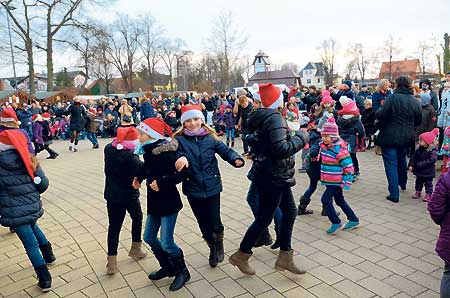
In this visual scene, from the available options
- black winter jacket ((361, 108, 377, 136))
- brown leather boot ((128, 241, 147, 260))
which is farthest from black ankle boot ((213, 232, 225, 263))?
black winter jacket ((361, 108, 377, 136))

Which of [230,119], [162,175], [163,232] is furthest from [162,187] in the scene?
[230,119]

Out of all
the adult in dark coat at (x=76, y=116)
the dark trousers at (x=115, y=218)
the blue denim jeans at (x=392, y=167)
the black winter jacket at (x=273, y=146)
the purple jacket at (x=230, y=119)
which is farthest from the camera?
the adult in dark coat at (x=76, y=116)

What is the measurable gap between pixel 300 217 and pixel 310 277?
175 cm

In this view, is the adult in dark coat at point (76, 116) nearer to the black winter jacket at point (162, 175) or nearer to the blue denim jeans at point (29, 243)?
the blue denim jeans at point (29, 243)

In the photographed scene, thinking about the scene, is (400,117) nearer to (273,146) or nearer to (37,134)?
(273,146)

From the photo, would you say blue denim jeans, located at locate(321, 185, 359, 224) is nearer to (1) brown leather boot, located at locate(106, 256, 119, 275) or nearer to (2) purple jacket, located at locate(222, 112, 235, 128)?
(1) brown leather boot, located at locate(106, 256, 119, 275)

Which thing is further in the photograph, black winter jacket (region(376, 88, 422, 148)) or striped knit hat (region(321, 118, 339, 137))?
black winter jacket (region(376, 88, 422, 148))

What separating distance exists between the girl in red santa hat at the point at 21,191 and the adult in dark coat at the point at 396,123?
4831 millimetres

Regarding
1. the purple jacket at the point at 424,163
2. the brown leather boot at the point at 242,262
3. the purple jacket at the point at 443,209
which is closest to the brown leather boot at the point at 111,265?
the brown leather boot at the point at 242,262

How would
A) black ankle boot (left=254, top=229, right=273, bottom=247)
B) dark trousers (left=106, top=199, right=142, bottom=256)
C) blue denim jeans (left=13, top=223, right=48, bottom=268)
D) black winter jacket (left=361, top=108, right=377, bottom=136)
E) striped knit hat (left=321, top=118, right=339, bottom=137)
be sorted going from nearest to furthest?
blue denim jeans (left=13, top=223, right=48, bottom=268) < dark trousers (left=106, top=199, right=142, bottom=256) < black ankle boot (left=254, top=229, right=273, bottom=247) < striped knit hat (left=321, top=118, right=339, bottom=137) < black winter jacket (left=361, top=108, right=377, bottom=136)

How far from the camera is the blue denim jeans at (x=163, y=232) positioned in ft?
11.6

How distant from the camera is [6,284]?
3.90 meters

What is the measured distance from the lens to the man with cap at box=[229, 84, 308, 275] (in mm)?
3420

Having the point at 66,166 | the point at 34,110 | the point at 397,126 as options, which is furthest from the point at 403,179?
the point at 34,110
